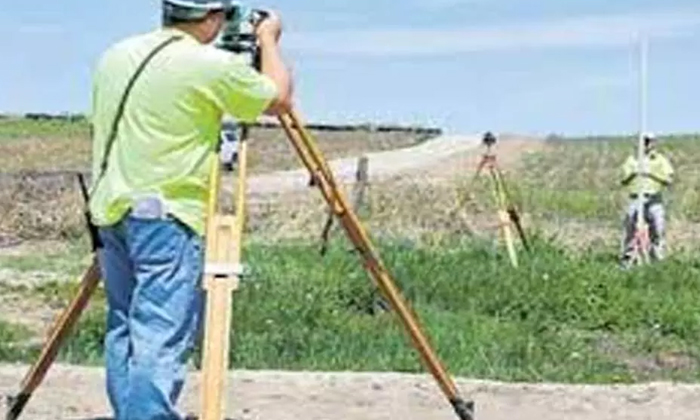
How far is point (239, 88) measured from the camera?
588cm

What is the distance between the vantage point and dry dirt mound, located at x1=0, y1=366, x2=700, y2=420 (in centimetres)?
876

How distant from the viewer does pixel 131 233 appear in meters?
5.93

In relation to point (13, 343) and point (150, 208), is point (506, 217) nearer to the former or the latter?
point (13, 343)

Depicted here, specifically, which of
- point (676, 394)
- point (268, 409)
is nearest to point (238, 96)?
point (268, 409)

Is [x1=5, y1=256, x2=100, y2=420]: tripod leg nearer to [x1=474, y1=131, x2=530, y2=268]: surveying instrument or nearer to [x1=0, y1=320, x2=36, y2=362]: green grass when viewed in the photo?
[x1=0, y1=320, x2=36, y2=362]: green grass

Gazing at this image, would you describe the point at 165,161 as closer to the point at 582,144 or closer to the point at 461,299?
the point at 461,299

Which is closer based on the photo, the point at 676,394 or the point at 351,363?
the point at 676,394

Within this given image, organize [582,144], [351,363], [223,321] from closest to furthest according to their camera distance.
A: [223,321] < [351,363] < [582,144]

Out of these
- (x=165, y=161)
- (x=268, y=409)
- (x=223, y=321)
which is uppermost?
(x=165, y=161)

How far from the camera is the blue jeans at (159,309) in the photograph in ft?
19.3

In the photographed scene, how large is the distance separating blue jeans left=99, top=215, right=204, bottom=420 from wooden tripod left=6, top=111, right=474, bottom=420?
0.17 meters

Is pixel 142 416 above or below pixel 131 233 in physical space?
below

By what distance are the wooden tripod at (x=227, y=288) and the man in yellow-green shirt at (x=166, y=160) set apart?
0.48 ft

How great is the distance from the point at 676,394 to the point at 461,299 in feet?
20.5
